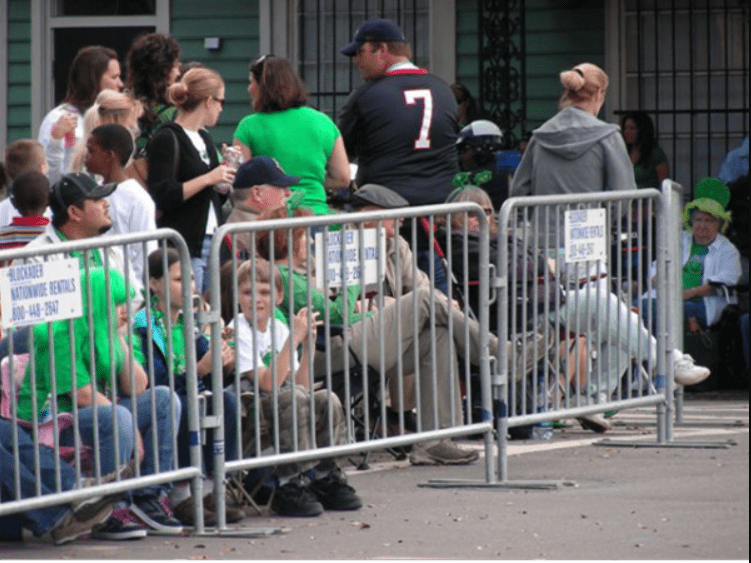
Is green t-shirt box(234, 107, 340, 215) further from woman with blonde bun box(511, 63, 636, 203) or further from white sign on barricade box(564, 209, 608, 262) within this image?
white sign on barricade box(564, 209, 608, 262)

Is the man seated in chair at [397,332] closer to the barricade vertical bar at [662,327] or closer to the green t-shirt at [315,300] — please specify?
the green t-shirt at [315,300]

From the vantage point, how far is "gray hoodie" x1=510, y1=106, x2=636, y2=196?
459 inches

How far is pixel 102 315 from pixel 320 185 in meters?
3.59

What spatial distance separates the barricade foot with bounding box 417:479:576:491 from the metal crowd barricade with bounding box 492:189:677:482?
88 millimetres

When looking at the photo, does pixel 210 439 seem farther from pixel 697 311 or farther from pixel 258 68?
pixel 697 311

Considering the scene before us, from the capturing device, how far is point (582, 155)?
11.7 m

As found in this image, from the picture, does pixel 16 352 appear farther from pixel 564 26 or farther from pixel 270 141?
pixel 564 26

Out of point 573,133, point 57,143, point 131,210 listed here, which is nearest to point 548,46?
point 573,133

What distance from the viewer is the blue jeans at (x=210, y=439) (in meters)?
8.37

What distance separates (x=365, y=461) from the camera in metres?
9.98

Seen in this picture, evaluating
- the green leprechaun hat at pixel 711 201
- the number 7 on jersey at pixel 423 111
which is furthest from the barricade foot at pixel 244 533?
the green leprechaun hat at pixel 711 201

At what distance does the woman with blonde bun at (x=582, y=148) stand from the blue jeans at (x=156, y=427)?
407cm

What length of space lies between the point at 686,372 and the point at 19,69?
29.5 feet

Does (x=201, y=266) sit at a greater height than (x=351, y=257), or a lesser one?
lesser
